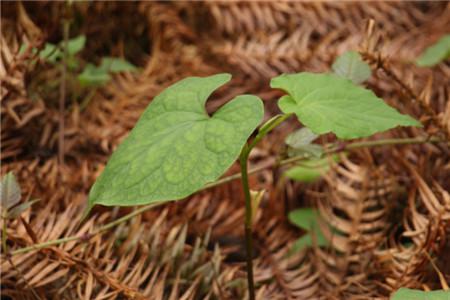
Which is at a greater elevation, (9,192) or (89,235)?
(9,192)

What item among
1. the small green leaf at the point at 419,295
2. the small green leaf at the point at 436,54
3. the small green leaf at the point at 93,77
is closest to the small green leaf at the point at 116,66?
the small green leaf at the point at 93,77

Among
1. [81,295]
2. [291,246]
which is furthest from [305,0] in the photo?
[81,295]

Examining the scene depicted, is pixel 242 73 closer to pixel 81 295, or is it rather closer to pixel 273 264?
pixel 273 264

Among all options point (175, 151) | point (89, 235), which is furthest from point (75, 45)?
point (175, 151)

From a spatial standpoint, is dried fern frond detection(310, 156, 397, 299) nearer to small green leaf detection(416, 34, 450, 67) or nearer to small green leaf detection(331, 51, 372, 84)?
small green leaf detection(331, 51, 372, 84)

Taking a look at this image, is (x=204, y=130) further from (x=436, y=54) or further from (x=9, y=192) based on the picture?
(x=436, y=54)

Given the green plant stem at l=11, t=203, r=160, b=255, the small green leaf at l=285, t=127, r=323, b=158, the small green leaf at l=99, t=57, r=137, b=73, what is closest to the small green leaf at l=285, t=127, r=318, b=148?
the small green leaf at l=285, t=127, r=323, b=158
